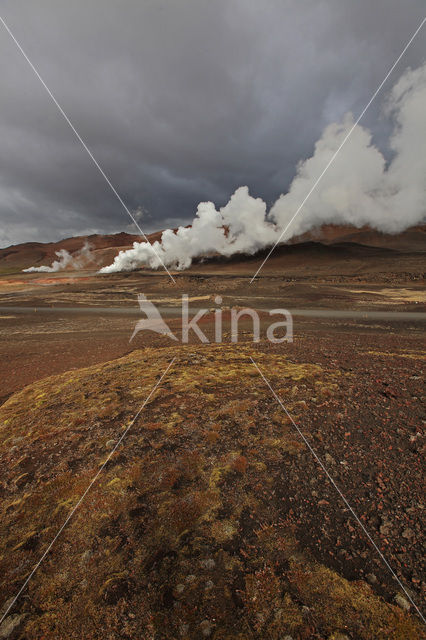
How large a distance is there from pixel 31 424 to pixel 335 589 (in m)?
5.00

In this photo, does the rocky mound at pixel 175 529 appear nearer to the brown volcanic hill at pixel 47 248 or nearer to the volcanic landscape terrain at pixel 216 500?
the volcanic landscape terrain at pixel 216 500

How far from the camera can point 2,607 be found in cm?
227

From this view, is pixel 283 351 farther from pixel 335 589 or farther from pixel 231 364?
pixel 335 589

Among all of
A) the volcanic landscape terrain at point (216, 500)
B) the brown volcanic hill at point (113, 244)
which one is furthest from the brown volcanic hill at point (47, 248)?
the volcanic landscape terrain at point (216, 500)

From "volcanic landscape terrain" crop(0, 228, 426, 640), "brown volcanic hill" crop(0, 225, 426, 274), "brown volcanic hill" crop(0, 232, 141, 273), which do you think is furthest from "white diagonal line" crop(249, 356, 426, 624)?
"brown volcanic hill" crop(0, 232, 141, 273)

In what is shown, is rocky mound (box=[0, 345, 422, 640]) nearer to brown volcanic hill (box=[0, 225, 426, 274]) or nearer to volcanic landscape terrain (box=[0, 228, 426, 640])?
volcanic landscape terrain (box=[0, 228, 426, 640])

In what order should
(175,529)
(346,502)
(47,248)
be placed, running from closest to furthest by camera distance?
(175,529) < (346,502) < (47,248)

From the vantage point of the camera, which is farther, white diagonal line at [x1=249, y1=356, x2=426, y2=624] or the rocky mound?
white diagonal line at [x1=249, y1=356, x2=426, y2=624]

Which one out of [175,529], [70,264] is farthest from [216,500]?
[70,264]

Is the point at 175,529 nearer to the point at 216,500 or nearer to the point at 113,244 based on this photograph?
the point at 216,500

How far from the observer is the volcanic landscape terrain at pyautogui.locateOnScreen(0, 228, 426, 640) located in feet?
7.18

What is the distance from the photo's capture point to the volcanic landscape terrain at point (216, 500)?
7.18 ft

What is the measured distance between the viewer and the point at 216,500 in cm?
322

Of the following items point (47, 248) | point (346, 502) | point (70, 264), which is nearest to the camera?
point (346, 502)
